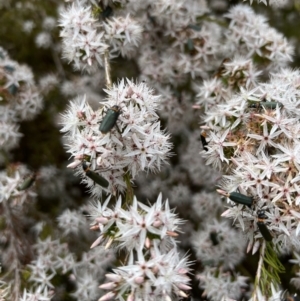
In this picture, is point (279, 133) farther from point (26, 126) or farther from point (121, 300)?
point (26, 126)

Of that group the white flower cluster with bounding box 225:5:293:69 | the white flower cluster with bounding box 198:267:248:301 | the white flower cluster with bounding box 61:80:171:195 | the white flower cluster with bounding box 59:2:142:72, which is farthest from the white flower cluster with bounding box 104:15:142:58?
the white flower cluster with bounding box 198:267:248:301

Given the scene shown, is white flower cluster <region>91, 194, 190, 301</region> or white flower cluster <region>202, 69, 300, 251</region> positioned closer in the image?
white flower cluster <region>91, 194, 190, 301</region>

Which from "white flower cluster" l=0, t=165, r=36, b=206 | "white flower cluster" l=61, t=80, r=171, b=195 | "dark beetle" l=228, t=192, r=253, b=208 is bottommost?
"white flower cluster" l=0, t=165, r=36, b=206

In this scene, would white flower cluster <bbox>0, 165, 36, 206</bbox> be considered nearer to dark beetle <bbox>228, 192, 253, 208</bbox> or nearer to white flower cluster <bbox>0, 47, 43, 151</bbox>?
white flower cluster <bbox>0, 47, 43, 151</bbox>

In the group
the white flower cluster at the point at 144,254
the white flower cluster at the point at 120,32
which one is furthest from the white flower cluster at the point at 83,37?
the white flower cluster at the point at 144,254

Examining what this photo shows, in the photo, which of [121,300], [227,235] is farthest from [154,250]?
[227,235]
